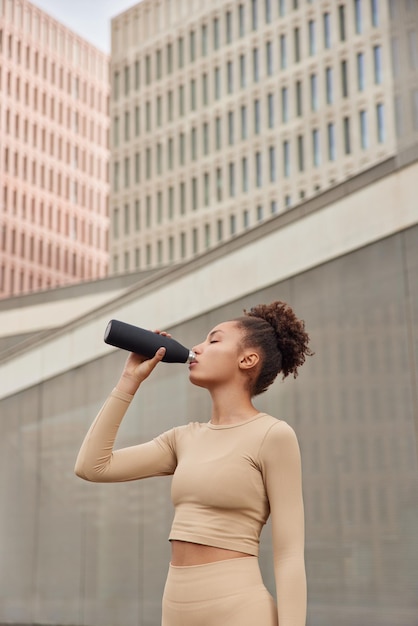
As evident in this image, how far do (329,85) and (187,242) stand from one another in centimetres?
1287

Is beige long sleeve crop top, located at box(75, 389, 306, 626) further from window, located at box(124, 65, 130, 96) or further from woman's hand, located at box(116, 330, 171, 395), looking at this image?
window, located at box(124, 65, 130, 96)

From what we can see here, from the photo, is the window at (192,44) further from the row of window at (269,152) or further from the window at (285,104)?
the window at (285,104)

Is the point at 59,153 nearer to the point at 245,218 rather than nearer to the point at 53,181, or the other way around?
the point at 53,181

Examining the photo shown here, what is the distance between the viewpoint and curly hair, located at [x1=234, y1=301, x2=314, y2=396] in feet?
10.2

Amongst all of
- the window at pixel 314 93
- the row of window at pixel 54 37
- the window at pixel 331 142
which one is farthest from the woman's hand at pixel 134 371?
the row of window at pixel 54 37

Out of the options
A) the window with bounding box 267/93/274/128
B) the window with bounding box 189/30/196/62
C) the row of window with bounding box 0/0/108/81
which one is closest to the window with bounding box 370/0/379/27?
the window with bounding box 267/93/274/128

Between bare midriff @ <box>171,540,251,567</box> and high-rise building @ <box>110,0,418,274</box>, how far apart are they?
4660 centimetres

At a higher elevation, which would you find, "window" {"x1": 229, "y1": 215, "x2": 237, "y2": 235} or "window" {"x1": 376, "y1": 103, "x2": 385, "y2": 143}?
"window" {"x1": 376, "y1": 103, "x2": 385, "y2": 143}

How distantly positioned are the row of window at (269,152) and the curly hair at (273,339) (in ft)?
157

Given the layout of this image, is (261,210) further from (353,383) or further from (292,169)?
(353,383)

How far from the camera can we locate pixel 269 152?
183 ft

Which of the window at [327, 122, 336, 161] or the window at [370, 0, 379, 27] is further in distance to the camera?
the window at [327, 122, 336, 161]

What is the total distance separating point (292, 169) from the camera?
176 feet

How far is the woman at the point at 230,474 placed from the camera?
278 cm
